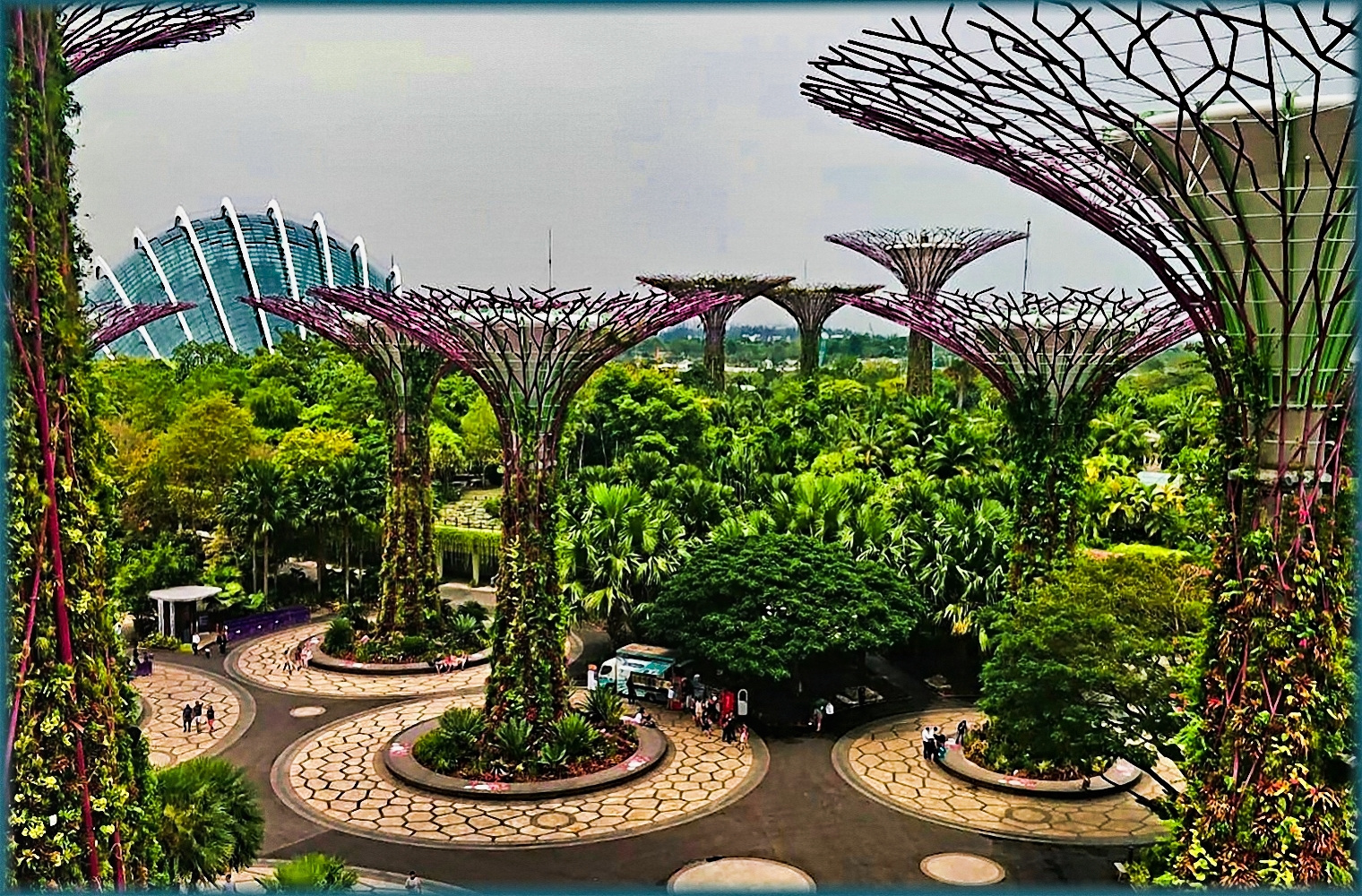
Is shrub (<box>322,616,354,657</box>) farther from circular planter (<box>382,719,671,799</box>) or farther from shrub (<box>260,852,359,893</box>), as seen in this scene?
shrub (<box>260,852,359,893</box>)

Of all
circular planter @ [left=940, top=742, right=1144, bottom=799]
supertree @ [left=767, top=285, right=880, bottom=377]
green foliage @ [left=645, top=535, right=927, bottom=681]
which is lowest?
circular planter @ [left=940, top=742, right=1144, bottom=799]

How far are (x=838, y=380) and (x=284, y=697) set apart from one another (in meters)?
31.2

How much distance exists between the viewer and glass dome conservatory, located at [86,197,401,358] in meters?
60.7

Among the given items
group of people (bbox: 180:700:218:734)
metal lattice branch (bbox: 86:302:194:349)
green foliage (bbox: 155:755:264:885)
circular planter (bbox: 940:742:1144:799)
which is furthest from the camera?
metal lattice branch (bbox: 86:302:194:349)

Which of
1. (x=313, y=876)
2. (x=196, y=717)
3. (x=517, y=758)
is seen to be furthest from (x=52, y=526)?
(x=196, y=717)

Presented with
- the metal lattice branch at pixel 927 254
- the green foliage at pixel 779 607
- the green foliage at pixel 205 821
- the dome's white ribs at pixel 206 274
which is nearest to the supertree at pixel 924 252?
the metal lattice branch at pixel 927 254

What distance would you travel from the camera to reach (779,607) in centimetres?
1731

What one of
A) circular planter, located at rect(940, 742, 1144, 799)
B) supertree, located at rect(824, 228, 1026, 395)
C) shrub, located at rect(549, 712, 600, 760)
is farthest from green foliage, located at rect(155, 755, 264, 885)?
supertree, located at rect(824, 228, 1026, 395)

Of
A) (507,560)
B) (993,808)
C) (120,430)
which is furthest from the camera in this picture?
(120,430)

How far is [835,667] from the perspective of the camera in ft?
66.1

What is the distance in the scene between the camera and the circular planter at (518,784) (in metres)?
14.8

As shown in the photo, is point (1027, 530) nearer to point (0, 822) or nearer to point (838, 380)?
point (0, 822)

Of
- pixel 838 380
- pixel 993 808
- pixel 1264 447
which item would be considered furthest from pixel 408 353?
pixel 838 380

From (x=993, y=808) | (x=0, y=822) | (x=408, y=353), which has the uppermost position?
(x=408, y=353)
